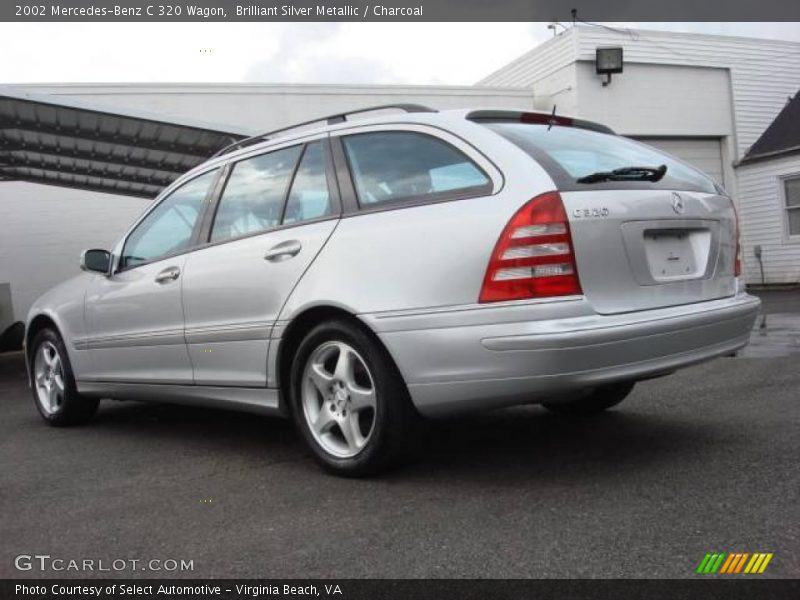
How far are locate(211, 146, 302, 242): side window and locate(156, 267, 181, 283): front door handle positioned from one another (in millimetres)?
308

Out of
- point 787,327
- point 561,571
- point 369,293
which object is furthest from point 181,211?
point 787,327

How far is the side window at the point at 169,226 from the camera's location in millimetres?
4531

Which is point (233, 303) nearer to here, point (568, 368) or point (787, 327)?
point (568, 368)

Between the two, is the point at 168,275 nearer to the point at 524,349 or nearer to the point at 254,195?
the point at 254,195

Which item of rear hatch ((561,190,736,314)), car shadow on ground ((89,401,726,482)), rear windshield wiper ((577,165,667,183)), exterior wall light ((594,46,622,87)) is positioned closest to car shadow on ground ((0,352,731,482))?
car shadow on ground ((89,401,726,482))

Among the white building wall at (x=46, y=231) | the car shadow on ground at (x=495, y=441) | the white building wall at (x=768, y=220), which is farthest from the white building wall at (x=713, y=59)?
the car shadow on ground at (x=495, y=441)

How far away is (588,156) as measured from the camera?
138 inches

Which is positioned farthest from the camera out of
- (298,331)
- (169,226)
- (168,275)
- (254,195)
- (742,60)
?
(742,60)

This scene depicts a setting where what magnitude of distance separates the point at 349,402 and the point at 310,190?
1104 mm

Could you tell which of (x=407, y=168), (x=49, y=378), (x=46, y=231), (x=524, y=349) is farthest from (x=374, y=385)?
(x=46, y=231)

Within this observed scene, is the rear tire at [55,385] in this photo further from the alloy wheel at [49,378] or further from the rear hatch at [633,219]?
the rear hatch at [633,219]

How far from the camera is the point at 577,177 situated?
10.5ft
